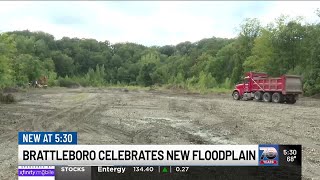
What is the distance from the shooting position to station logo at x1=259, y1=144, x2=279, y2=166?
4395mm

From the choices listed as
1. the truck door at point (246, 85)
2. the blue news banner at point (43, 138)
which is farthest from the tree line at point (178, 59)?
the blue news banner at point (43, 138)

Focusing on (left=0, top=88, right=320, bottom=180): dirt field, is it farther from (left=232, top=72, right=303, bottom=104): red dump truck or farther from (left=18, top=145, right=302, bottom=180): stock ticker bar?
(left=232, top=72, right=303, bottom=104): red dump truck

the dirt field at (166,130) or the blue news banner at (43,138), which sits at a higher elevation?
the blue news banner at (43,138)

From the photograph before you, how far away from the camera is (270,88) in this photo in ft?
96.4

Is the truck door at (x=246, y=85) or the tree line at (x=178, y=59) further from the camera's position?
the tree line at (x=178, y=59)

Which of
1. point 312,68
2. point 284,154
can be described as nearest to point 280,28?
point 312,68

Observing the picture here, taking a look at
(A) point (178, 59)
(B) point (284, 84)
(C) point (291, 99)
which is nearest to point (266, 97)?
(C) point (291, 99)

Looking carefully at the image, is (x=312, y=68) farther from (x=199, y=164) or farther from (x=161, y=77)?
(x=161, y=77)

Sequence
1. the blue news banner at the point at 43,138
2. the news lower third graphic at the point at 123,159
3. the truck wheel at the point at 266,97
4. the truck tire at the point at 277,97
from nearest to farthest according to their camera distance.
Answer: the news lower third graphic at the point at 123,159
the blue news banner at the point at 43,138
the truck tire at the point at 277,97
the truck wheel at the point at 266,97

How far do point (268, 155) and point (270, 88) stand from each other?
26.0 m

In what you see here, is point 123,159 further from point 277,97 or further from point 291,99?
point 291,99

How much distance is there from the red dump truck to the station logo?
24.7 m

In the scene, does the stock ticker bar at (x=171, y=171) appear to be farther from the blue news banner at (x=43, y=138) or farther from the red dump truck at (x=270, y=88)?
the red dump truck at (x=270, y=88)

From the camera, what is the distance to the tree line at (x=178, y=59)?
4595 centimetres
